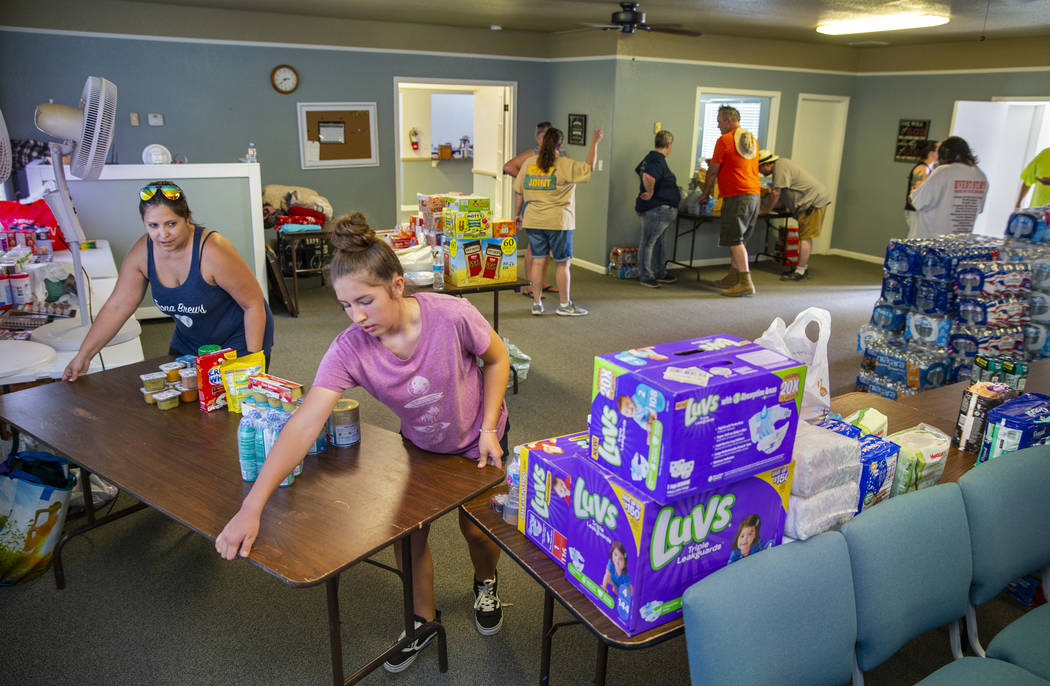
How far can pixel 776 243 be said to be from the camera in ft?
29.7

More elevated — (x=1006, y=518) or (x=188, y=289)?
(x=188, y=289)

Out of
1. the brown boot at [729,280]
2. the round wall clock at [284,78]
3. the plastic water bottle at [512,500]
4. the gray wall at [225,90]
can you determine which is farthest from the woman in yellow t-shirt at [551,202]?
the plastic water bottle at [512,500]

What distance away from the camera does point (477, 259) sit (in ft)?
14.8

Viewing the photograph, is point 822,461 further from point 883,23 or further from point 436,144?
point 436,144

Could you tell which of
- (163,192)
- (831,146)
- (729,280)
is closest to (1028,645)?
(163,192)

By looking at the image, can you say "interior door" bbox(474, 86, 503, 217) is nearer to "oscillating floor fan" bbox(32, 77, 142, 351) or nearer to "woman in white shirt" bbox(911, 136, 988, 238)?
"woman in white shirt" bbox(911, 136, 988, 238)

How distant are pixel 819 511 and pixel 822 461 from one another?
0.41 ft

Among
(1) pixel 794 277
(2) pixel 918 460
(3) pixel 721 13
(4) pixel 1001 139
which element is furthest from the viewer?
(1) pixel 794 277

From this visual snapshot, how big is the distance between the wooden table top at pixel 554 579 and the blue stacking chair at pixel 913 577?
489 mm

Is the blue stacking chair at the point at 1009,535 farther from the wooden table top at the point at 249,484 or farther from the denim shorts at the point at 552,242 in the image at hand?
the denim shorts at the point at 552,242

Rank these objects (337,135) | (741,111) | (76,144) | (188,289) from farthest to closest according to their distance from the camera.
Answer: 1. (741,111)
2. (337,135)
3. (76,144)
4. (188,289)

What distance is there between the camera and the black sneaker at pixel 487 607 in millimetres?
2434

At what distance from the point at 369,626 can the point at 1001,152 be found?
8616mm

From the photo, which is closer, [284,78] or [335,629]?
[335,629]
